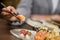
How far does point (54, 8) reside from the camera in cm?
165

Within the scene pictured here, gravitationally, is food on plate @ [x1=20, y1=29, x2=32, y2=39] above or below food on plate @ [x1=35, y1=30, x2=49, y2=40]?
below

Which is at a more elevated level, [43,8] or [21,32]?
[21,32]

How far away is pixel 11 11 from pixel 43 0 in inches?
43.9

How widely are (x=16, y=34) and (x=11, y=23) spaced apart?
207 mm

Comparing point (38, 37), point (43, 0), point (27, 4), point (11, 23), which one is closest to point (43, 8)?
point (43, 0)

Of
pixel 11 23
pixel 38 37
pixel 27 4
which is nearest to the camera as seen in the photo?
pixel 38 37

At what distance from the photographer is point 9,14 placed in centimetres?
→ 61

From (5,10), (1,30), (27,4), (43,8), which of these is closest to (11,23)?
(1,30)

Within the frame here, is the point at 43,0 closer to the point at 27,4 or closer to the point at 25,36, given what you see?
the point at 27,4

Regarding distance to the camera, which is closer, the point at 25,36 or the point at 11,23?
the point at 25,36

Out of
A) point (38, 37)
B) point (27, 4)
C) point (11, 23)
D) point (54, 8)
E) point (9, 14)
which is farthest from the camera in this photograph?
point (54, 8)

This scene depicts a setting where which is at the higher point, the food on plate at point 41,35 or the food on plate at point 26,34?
the food on plate at point 41,35

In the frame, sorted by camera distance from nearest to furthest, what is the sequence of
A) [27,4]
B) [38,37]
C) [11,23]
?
[38,37] < [11,23] < [27,4]

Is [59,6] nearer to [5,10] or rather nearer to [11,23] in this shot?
[11,23]
